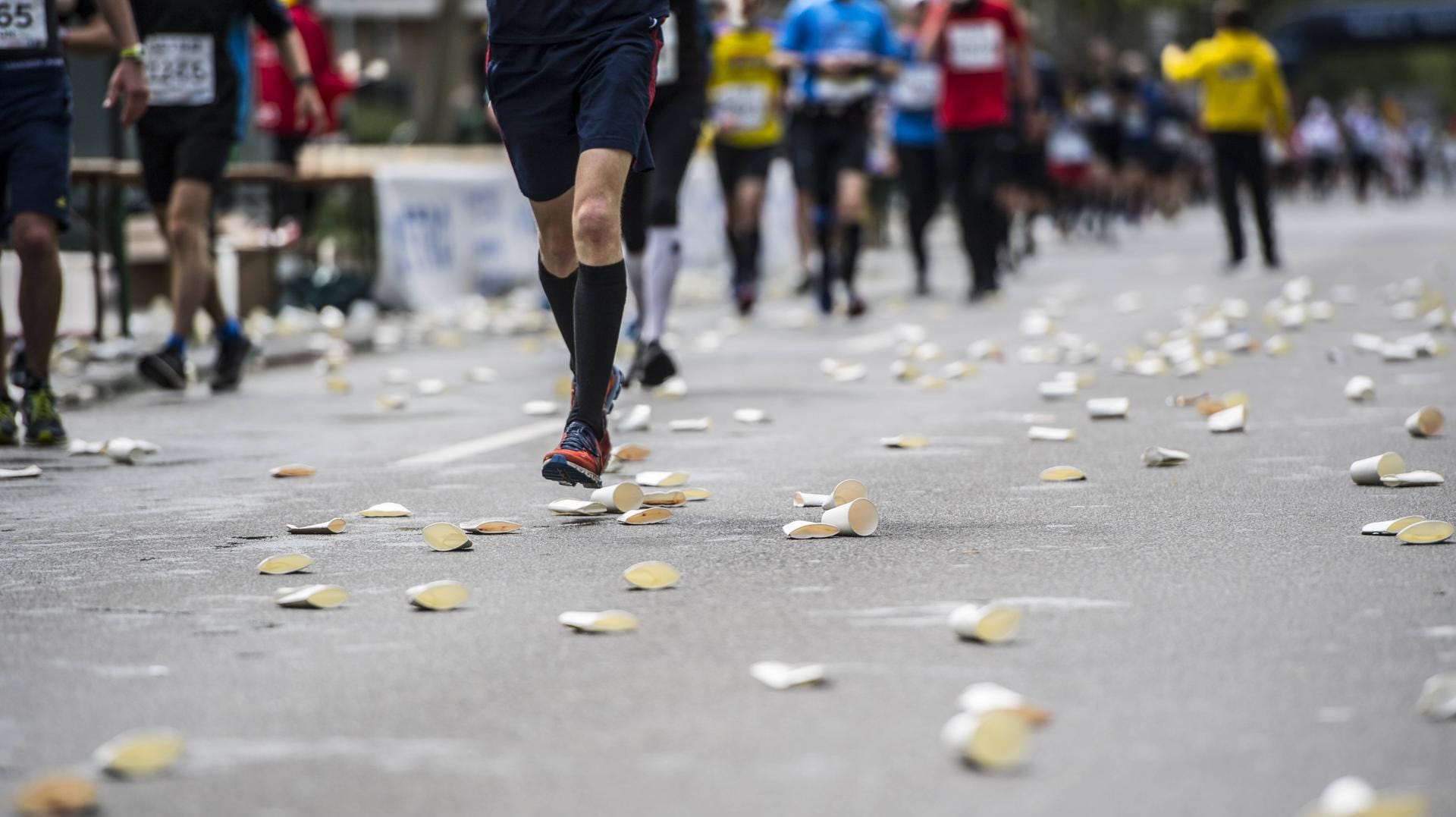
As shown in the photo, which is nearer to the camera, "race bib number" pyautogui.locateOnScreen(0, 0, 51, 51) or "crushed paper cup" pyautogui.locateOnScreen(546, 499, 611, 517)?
"crushed paper cup" pyautogui.locateOnScreen(546, 499, 611, 517)

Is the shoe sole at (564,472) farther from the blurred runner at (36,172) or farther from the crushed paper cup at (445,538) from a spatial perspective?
the blurred runner at (36,172)

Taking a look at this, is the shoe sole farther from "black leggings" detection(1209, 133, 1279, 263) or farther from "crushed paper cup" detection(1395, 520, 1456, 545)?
"black leggings" detection(1209, 133, 1279, 263)

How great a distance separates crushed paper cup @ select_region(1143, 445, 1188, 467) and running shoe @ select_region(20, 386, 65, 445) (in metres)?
3.81

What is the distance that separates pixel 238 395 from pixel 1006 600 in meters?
6.04

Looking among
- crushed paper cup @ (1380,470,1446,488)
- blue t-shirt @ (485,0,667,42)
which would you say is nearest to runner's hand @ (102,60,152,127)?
blue t-shirt @ (485,0,667,42)

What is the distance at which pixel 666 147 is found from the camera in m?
9.47

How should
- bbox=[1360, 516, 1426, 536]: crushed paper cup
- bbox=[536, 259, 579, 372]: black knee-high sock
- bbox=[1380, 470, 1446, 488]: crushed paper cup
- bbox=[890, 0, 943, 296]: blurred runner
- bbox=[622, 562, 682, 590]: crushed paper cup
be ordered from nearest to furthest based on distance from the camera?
bbox=[622, 562, 682, 590]: crushed paper cup < bbox=[1360, 516, 1426, 536]: crushed paper cup < bbox=[1380, 470, 1446, 488]: crushed paper cup < bbox=[536, 259, 579, 372]: black knee-high sock < bbox=[890, 0, 943, 296]: blurred runner

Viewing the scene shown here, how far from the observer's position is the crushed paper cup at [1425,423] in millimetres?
7016

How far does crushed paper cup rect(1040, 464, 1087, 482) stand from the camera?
6209 millimetres

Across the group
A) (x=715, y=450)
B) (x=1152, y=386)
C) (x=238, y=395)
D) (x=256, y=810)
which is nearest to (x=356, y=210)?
(x=238, y=395)

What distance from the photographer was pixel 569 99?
19.8 feet

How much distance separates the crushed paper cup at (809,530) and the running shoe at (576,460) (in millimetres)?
672

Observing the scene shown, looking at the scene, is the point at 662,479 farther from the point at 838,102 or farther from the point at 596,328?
the point at 838,102

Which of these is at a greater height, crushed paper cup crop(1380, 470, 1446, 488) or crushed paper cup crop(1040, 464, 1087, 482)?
crushed paper cup crop(1380, 470, 1446, 488)
